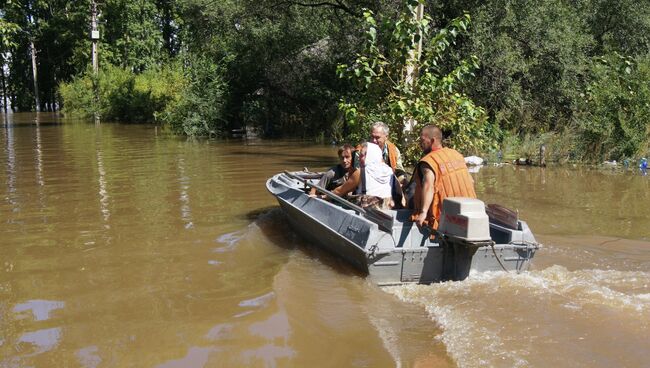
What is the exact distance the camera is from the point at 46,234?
8109mm

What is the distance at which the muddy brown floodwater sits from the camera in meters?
4.48

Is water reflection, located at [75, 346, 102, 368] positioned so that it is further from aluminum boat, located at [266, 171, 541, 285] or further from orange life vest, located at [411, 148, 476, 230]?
orange life vest, located at [411, 148, 476, 230]

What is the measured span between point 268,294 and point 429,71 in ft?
25.9

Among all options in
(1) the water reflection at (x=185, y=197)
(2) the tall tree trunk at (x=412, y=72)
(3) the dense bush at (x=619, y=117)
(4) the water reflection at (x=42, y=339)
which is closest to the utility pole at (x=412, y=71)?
(2) the tall tree trunk at (x=412, y=72)

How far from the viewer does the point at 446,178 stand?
6184 mm

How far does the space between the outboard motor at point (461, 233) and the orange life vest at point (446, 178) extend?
32cm

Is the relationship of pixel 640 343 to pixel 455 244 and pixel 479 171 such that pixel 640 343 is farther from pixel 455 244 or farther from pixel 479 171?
pixel 479 171

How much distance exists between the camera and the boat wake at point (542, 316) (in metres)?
4.34

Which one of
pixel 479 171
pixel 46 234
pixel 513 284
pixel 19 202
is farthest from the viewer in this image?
pixel 479 171

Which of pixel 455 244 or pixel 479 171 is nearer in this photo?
pixel 455 244

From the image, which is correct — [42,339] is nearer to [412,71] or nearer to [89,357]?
[89,357]

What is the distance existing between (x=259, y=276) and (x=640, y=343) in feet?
11.8

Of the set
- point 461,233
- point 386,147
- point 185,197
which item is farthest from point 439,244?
point 185,197

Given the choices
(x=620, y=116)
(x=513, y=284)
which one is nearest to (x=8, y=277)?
(x=513, y=284)
